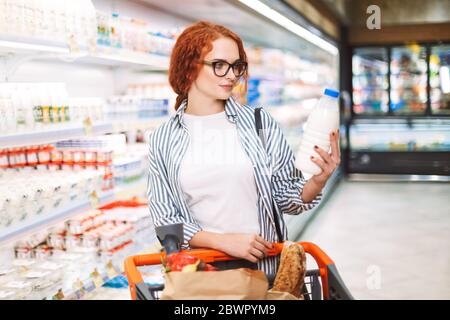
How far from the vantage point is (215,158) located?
166 cm

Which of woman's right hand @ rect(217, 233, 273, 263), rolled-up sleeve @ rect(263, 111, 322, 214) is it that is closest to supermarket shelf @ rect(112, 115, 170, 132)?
rolled-up sleeve @ rect(263, 111, 322, 214)

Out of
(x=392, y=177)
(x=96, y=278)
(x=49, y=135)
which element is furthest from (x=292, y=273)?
(x=392, y=177)

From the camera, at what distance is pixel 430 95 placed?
7.09 metres

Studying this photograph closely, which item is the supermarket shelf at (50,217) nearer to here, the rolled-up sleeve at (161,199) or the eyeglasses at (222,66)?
the rolled-up sleeve at (161,199)

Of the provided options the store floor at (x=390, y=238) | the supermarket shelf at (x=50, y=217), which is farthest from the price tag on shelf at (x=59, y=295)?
the store floor at (x=390, y=238)

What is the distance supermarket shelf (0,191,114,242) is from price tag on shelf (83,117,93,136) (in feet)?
1.20

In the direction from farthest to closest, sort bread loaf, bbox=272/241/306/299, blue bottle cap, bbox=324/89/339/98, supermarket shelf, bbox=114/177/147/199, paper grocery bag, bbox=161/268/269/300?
supermarket shelf, bbox=114/177/147/199
bread loaf, bbox=272/241/306/299
blue bottle cap, bbox=324/89/339/98
paper grocery bag, bbox=161/268/269/300

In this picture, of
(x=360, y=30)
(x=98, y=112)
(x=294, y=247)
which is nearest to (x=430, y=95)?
(x=360, y=30)

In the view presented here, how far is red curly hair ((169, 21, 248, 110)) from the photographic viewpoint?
1657mm

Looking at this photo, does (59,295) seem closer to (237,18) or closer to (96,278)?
(96,278)

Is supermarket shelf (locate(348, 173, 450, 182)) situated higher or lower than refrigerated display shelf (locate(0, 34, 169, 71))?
lower

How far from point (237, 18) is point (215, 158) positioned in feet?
11.0

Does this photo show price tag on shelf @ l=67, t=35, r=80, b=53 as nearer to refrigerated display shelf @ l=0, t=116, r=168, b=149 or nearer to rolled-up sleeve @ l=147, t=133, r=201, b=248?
refrigerated display shelf @ l=0, t=116, r=168, b=149
